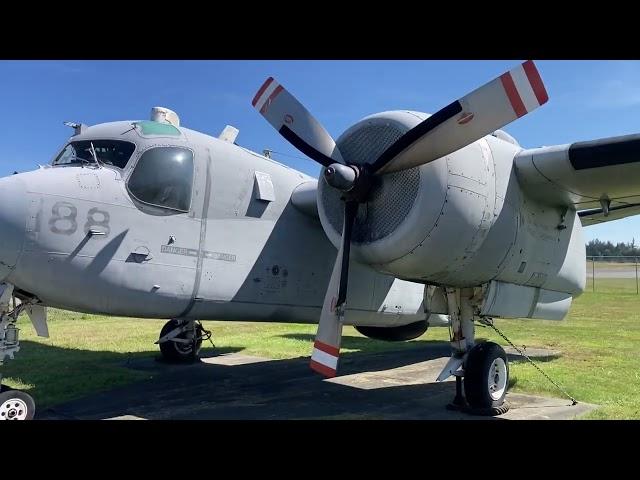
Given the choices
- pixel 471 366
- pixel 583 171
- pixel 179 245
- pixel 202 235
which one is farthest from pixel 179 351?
pixel 583 171

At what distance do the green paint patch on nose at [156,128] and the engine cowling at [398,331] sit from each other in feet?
19.4

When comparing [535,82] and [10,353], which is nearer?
[535,82]

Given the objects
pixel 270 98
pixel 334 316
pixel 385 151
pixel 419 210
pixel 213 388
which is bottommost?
pixel 213 388

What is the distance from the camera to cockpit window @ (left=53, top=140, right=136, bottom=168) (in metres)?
7.26

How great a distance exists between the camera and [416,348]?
14.4 metres

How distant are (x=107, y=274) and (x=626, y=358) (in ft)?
35.1

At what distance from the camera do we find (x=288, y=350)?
1335 centimetres

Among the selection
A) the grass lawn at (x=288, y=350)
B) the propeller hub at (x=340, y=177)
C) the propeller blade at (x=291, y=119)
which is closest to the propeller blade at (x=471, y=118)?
the propeller hub at (x=340, y=177)

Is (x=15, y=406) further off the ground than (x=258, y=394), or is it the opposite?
(x=15, y=406)

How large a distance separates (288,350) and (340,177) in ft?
25.3

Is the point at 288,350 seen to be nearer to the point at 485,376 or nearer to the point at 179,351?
the point at 179,351

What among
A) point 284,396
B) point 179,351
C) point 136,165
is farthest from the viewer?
point 179,351

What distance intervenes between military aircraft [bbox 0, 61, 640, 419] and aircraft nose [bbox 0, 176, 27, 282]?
2 cm

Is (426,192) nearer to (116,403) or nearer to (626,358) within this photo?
(116,403)
